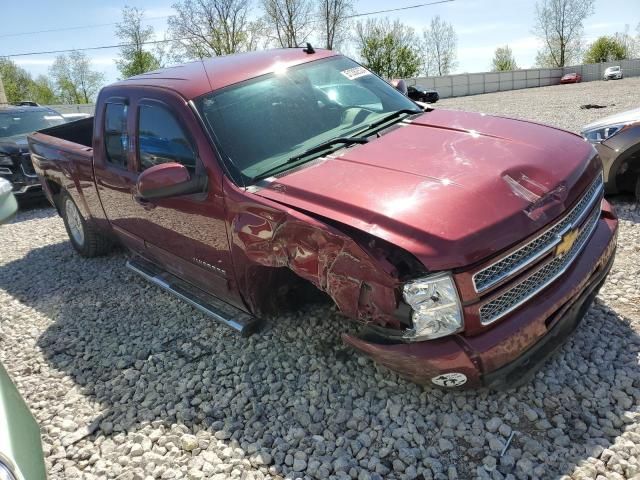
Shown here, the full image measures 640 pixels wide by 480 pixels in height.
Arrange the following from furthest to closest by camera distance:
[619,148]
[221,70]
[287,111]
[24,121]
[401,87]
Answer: [24,121], [619,148], [401,87], [221,70], [287,111]

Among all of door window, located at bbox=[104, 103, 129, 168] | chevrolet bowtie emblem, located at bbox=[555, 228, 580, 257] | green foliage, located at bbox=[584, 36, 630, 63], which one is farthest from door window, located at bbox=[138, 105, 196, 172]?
green foliage, located at bbox=[584, 36, 630, 63]

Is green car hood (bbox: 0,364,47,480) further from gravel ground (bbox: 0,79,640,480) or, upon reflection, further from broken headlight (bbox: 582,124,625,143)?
broken headlight (bbox: 582,124,625,143)

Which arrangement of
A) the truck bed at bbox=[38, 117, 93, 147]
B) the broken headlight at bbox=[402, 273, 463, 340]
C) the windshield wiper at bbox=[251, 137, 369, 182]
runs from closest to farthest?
the broken headlight at bbox=[402, 273, 463, 340]
the windshield wiper at bbox=[251, 137, 369, 182]
the truck bed at bbox=[38, 117, 93, 147]

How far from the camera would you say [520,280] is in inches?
92.8

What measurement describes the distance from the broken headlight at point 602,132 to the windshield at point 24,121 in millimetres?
9525

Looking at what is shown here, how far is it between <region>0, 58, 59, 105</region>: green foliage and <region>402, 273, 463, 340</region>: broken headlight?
57.3m

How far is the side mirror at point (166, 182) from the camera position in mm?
2979

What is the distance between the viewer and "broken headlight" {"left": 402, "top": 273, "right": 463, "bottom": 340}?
86.0 inches

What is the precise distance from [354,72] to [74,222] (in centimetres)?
380

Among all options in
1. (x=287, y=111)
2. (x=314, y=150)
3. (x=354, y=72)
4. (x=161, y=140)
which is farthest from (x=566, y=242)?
(x=161, y=140)

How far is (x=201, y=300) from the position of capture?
371 cm

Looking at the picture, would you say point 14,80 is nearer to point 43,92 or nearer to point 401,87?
point 43,92

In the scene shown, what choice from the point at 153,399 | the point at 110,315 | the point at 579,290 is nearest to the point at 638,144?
the point at 579,290

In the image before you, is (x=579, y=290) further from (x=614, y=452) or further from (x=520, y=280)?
(x=614, y=452)
